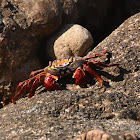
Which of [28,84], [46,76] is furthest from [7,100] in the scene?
[46,76]

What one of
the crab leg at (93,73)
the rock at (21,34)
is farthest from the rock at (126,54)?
the rock at (21,34)

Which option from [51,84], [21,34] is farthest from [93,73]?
[21,34]

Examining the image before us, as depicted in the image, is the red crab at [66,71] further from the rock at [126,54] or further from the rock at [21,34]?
the rock at [21,34]

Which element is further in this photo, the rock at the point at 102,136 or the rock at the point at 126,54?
the rock at the point at 126,54

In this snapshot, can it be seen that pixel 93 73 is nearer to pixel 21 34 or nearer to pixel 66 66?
pixel 66 66

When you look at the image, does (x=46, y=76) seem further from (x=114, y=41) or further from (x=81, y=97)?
(x=114, y=41)

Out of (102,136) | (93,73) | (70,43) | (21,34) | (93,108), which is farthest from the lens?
(70,43)

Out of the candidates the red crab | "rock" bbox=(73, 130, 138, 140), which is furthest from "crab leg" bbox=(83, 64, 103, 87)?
"rock" bbox=(73, 130, 138, 140)
